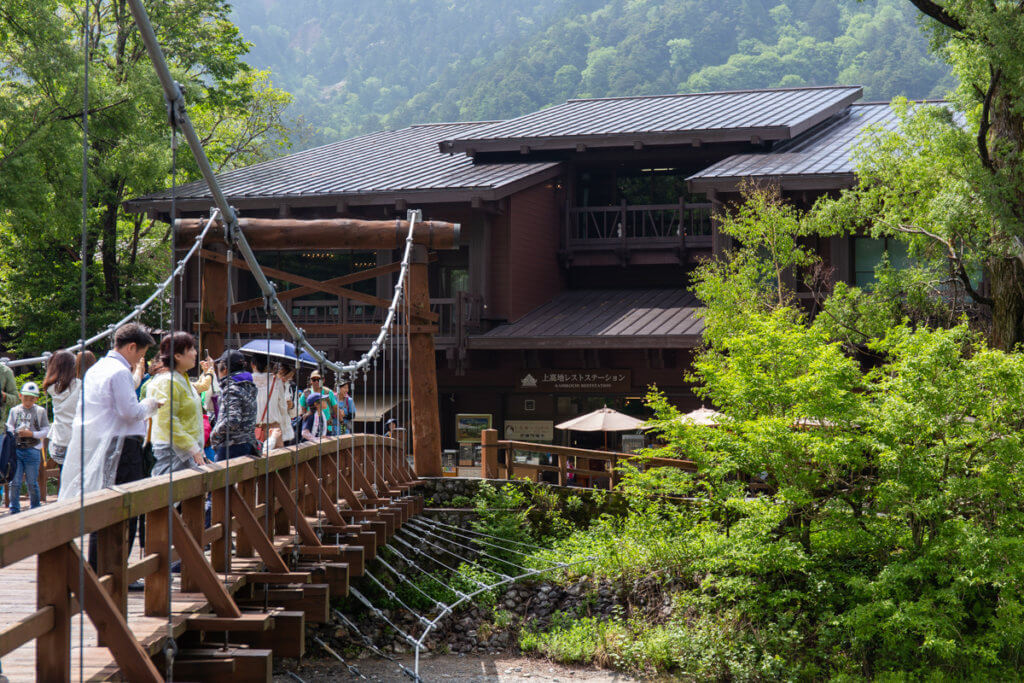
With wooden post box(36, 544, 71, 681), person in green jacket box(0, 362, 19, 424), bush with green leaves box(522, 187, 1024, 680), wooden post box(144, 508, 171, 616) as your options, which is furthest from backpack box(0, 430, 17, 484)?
bush with green leaves box(522, 187, 1024, 680)

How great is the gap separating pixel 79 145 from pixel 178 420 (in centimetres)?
1371

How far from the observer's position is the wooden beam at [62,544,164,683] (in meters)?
4.23

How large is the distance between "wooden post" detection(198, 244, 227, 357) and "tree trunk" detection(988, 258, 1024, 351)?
9.06 metres

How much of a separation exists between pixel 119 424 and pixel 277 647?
1.86 meters

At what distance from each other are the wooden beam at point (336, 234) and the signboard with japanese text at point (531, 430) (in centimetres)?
811

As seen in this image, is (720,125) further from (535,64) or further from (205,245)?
(535,64)

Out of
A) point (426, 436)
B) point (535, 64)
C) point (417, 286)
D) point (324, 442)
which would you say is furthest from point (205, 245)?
point (535, 64)

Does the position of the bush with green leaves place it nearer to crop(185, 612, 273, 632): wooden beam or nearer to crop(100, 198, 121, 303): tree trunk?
crop(185, 612, 273, 632): wooden beam

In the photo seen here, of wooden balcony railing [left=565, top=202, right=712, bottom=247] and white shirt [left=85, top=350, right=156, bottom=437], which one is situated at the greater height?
wooden balcony railing [left=565, top=202, right=712, bottom=247]

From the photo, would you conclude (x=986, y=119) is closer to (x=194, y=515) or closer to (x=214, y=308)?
(x=214, y=308)

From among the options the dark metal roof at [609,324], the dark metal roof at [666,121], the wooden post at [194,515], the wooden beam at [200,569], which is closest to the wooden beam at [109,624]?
the wooden beam at [200,569]

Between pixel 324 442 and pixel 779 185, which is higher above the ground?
pixel 779 185

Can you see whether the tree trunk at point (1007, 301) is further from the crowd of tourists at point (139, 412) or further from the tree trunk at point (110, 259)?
the tree trunk at point (110, 259)

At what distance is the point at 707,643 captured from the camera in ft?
47.4
